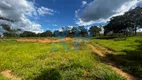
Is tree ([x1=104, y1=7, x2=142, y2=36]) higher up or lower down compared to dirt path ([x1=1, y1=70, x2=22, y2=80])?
higher up

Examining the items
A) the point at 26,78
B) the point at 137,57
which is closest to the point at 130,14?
the point at 137,57

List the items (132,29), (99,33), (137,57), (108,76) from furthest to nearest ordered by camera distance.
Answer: (99,33) → (132,29) → (137,57) → (108,76)

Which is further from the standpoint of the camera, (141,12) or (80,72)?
(141,12)

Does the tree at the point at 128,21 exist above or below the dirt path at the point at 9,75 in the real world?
above

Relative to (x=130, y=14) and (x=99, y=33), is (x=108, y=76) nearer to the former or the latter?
(x=130, y=14)

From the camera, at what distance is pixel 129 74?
13664 mm

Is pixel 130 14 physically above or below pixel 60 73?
above

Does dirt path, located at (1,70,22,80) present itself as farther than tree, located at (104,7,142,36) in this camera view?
No

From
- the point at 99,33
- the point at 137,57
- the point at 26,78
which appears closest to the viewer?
the point at 26,78

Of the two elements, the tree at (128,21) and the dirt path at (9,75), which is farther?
the tree at (128,21)

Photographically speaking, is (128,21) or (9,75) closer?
(9,75)

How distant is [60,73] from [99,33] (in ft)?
360

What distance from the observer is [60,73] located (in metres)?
13.0

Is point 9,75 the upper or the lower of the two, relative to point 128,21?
lower
